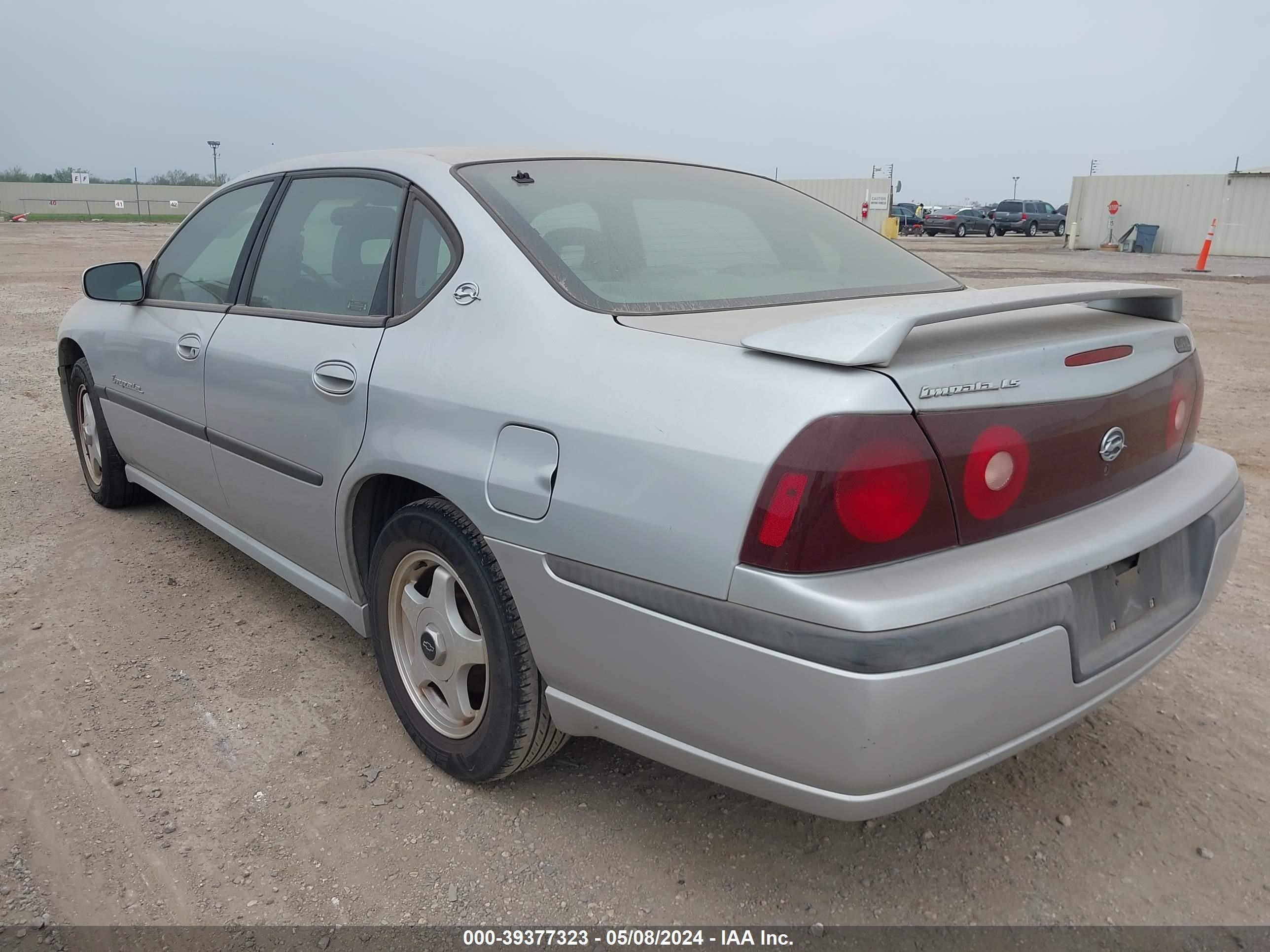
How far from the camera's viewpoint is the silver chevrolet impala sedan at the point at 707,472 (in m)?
1.61

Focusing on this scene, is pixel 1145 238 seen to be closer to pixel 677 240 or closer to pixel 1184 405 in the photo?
pixel 1184 405

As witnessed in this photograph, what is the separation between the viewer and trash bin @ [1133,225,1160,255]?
25.6 meters

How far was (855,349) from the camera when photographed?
5.30ft

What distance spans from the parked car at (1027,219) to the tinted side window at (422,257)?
38.0 meters

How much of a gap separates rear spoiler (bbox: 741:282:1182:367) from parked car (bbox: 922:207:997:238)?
123ft

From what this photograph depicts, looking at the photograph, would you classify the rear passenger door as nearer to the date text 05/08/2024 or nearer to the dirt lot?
the dirt lot

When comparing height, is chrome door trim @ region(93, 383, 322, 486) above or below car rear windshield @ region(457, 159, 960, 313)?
below

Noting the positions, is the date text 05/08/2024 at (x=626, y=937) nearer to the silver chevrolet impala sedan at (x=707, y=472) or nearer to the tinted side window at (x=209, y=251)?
the silver chevrolet impala sedan at (x=707, y=472)

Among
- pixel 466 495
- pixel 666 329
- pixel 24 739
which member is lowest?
pixel 24 739

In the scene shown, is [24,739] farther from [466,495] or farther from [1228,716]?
[1228,716]

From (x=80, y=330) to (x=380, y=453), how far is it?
8.81ft

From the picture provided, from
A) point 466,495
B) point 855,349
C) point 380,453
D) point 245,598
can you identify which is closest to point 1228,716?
point 855,349

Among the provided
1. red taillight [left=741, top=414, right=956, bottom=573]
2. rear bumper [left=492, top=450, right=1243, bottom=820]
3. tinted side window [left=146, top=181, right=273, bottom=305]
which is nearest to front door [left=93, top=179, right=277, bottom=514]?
tinted side window [left=146, top=181, right=273, bottom=305]

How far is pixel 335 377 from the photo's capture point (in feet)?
8.23
